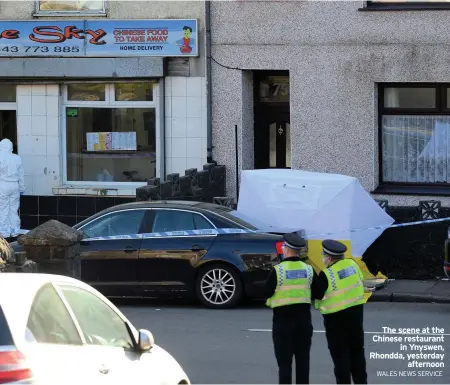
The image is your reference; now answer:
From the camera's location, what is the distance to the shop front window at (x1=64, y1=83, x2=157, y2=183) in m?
21.2

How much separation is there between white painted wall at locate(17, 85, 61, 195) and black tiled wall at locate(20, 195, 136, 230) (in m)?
0.20

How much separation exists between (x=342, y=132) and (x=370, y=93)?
880 millimetres

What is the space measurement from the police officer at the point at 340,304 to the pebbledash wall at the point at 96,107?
37.4ft

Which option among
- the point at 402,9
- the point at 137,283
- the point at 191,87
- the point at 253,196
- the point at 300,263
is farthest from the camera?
the point at 191,87

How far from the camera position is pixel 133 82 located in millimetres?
21016

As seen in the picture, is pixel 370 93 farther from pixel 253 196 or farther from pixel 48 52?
pixel 48 52

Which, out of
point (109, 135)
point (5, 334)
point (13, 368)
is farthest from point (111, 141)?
point (13, 368)

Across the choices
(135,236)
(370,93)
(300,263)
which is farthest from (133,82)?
(300,263)

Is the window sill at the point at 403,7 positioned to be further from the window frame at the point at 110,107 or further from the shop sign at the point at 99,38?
the window frame at the point at 110,107

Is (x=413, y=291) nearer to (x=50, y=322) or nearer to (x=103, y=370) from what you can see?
(x=103, y=370)

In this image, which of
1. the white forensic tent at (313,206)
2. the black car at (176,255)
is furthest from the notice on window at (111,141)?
the black car at (176,255)

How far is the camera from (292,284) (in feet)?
30.8

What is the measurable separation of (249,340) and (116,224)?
3706 millimetres

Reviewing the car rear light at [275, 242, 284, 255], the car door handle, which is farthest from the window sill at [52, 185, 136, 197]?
the car door handle
